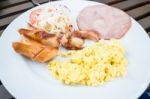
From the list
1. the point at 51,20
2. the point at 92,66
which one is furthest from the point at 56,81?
the point at 51,20

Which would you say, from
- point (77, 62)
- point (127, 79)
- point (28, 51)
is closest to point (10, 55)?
point (28, 51)

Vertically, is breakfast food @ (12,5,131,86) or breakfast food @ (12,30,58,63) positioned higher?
breakfast food @ (12,30,58,63)

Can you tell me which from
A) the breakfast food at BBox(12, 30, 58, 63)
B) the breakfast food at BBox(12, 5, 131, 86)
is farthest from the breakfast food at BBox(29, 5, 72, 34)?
the breakfast food at BBox(12, 30, 58, 63)

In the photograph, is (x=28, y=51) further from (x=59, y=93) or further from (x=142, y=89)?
(x=142, y=89)

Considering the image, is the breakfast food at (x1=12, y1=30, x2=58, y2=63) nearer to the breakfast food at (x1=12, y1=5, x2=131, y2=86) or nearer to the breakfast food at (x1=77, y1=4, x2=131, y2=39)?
the breakfast food at (x1=12, y1=5, x2=131, y2=86)

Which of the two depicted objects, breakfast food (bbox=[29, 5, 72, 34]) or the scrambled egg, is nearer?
the scrambled egg

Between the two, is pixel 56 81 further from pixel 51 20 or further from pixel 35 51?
pixel 51 20
